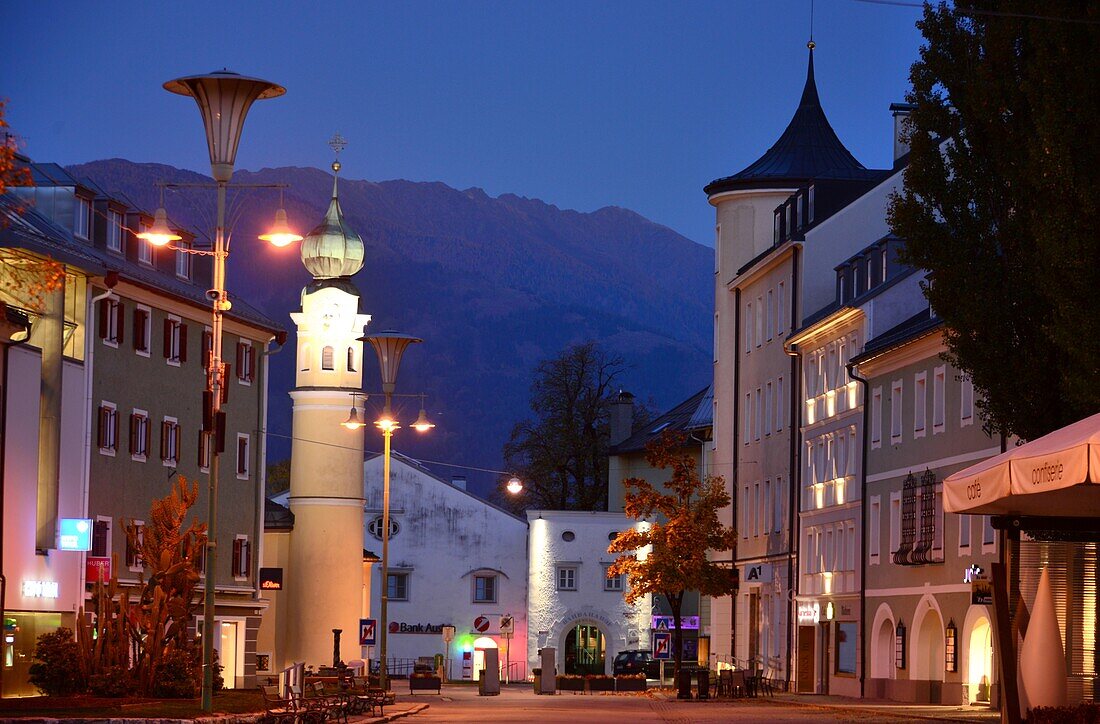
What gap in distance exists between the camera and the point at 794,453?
225ft

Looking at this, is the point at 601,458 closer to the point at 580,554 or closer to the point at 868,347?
the point at 580,554

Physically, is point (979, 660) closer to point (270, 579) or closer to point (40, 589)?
point (40, 589)

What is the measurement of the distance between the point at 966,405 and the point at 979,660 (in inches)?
245

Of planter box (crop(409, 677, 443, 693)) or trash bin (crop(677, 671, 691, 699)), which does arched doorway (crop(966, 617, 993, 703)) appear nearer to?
trash bin (crop(677, 671, 691, 699))

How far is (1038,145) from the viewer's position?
2755 cm

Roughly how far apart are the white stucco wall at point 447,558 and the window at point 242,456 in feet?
87.8

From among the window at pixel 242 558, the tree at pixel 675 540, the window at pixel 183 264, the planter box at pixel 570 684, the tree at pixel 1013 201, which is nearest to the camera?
the tree at pixel 1013 201

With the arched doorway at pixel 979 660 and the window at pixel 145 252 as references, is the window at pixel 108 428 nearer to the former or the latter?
the window at pixel 145 252

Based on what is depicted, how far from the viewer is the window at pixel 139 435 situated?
56.0 meters

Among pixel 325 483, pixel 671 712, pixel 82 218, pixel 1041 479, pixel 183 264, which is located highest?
pixel 82 218

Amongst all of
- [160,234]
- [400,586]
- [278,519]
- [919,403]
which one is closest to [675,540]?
[919,403]

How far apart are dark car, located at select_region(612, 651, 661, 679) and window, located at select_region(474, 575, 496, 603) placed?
22.2 ft

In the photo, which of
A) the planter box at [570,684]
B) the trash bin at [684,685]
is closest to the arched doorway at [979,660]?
the trash bin at [684,685]

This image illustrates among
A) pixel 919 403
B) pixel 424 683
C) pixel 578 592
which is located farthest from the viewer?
pixel 578 592
